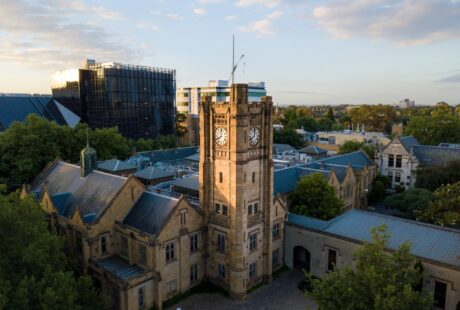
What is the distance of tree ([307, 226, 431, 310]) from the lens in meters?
20.5

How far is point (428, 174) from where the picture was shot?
64.2 meters

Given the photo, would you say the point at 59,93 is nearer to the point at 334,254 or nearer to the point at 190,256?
the point at 190,256

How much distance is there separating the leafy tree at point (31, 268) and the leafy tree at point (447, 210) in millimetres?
34014

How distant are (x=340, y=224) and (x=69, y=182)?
33.8m

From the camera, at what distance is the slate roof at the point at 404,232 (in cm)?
3284

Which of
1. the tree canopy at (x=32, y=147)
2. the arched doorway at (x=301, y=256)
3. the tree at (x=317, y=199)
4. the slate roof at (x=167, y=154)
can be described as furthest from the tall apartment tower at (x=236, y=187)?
the slate roof at (x=167, y=154)

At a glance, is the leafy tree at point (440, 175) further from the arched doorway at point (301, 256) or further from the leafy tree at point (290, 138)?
the leafy tree at point (290, 138)

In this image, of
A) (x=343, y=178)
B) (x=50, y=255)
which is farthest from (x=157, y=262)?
(x=343, y=178)

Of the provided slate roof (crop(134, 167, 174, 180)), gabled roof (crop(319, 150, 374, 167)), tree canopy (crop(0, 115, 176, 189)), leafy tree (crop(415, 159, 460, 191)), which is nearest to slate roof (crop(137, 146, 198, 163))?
tree canopy (crop(0, 115, 176, 189))

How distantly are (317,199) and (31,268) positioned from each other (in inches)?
1411

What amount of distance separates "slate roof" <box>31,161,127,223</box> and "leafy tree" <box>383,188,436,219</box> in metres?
42.1

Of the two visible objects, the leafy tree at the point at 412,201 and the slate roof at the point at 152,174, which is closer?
the leafy tree at the point at 412,201

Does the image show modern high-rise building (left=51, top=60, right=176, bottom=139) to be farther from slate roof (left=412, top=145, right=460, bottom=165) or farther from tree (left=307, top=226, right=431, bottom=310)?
tree (left=307, top=226, right=431, bottom=310)

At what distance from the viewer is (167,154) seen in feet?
280
